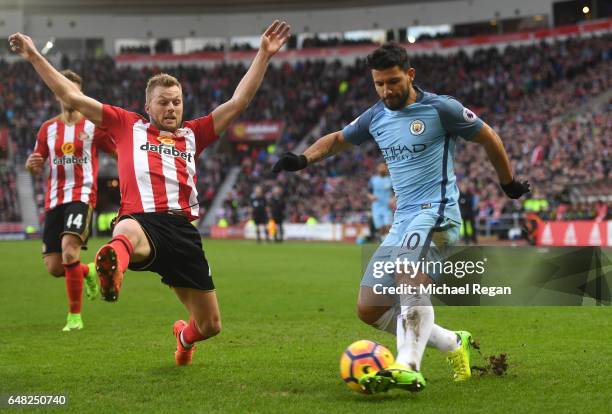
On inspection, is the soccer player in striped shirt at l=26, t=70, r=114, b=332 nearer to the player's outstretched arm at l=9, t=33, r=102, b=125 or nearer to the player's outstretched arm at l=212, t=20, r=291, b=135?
the player's outstretched arm at l=212, t=20, r=291, b=135

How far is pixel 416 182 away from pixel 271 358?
2082 millimetres

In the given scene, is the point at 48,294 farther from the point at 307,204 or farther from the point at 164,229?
the point at 307,204

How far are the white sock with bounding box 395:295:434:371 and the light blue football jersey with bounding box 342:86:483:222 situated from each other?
640 millimetres

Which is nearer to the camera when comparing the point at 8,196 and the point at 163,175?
the point at 163,175

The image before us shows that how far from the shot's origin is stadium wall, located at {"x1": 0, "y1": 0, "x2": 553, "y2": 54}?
168ft

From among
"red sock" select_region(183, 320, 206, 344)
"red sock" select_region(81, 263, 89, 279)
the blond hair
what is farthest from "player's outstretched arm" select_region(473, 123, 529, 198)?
"red sock" select_region(81, 263, 89, 279)

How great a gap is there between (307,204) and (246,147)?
1342 cm

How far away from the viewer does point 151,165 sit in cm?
583

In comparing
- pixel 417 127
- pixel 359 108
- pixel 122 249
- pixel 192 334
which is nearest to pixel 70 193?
pixel 192 334

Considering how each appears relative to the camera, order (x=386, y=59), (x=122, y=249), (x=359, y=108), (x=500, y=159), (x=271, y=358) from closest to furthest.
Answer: (x=122, y=249)
(x=386, y=59)
(x=500, y=159)
(x=271, y=358)
(x=359, y=108)

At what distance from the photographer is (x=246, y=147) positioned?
172 ft

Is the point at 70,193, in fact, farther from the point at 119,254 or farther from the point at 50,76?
the point at 119,254

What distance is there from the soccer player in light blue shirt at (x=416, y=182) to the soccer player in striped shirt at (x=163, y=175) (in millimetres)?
772

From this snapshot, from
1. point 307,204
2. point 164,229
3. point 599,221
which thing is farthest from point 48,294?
point 307,204
